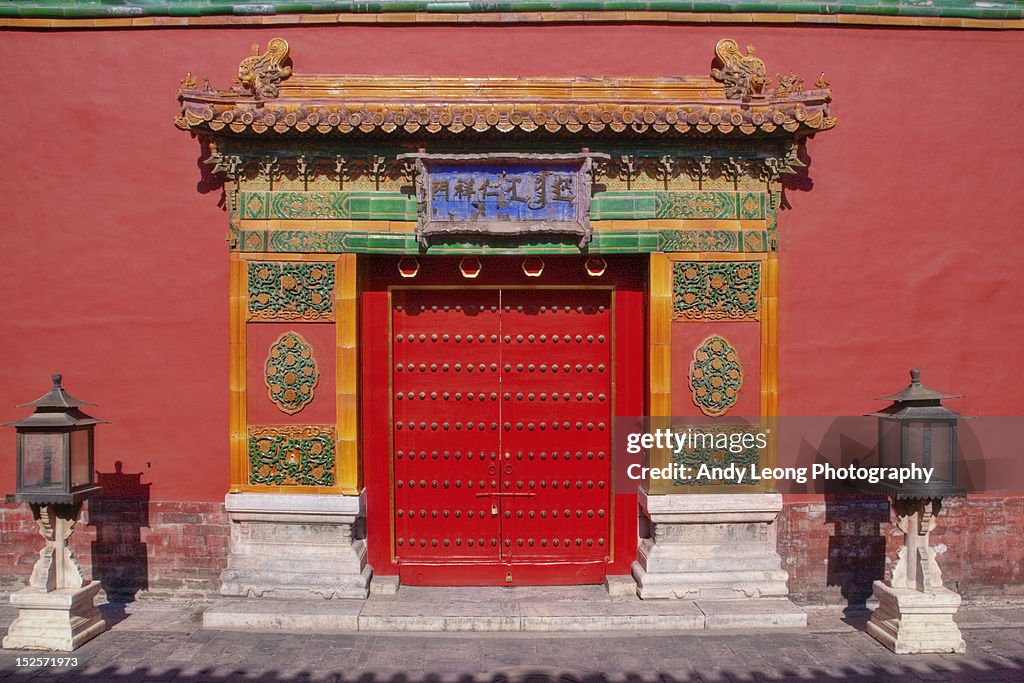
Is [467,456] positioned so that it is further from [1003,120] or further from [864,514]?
[1003,120]

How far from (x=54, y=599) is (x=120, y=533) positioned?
996 millimetres

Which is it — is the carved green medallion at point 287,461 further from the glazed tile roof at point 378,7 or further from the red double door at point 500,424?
the glazed tile roof at point 378,7

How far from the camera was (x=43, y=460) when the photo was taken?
5371mm

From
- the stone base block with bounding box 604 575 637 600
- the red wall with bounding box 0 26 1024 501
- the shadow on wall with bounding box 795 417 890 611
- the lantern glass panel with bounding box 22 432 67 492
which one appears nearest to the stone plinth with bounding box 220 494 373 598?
the red wall with bounding box 0 26 1024 501

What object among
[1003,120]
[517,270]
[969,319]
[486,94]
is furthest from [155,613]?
[1003,120]

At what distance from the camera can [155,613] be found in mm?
5980

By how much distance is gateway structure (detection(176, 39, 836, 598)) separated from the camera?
5.86m

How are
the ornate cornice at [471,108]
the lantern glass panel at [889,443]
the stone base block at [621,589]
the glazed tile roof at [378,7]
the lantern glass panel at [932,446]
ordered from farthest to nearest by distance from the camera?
the glazed tile roof at [378,7] < the stone base block at [621,589] < the ornate cornice at [471,108] < the lantern glass panel at [889,443] < the lantern glass panel at [932,446]

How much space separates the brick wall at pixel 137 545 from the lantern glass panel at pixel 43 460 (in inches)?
36.7

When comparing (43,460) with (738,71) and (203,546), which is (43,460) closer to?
(203,546)

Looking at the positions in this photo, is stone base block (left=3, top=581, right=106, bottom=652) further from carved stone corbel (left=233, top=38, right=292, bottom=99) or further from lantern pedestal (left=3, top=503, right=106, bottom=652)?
carved stone corbel (left=233, top=38, right=292, bottom=99)

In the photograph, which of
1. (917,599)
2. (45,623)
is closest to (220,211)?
(45,623)

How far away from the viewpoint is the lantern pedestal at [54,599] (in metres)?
5.23

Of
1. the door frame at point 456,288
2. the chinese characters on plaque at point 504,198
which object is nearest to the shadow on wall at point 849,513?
the door frame at point 456,288
